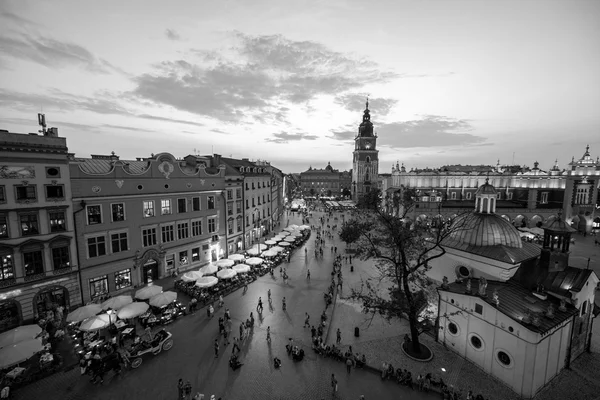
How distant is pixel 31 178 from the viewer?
2052cm

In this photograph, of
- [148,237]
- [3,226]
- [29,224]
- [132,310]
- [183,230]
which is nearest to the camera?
[3,226]

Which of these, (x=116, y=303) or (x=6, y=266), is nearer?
(x=6, y=266)

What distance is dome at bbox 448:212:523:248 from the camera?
21.9 m

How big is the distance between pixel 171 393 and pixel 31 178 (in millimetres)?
18910

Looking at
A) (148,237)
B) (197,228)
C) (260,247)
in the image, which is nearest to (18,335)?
(148,237)

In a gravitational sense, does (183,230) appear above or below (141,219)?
below

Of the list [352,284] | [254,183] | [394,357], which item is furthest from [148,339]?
[254,183]

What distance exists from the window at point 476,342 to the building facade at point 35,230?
30.9 m

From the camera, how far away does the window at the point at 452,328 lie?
18828mm

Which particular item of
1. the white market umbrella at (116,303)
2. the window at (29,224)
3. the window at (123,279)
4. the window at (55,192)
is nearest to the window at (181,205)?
the window at (123,279)

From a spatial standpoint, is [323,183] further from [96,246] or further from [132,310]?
[132,310]

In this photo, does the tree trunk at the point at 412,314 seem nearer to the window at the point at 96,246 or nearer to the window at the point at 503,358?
the window at the point at 503,358

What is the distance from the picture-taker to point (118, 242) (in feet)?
85.6

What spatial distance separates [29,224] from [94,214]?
434 cm
